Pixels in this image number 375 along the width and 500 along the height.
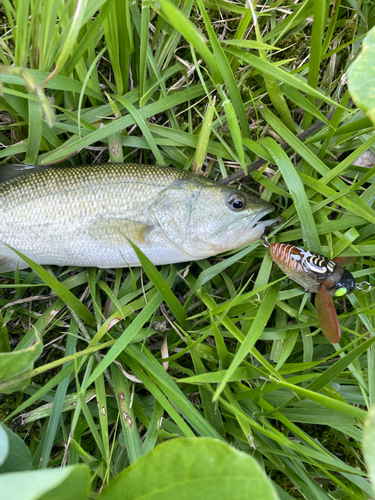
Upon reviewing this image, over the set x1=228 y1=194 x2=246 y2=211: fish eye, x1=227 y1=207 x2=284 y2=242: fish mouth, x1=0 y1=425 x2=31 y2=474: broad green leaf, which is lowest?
x1=0 y1=425 x2=31 y2=474: broad green leaf

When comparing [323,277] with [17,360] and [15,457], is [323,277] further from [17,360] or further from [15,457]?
[15,457]

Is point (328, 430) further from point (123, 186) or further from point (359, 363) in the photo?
point (123, 186)

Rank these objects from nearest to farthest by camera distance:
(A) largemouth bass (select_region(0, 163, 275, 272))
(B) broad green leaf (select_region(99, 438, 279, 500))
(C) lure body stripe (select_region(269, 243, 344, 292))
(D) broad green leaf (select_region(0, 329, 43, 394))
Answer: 1. (B) broad green leaf (select_region(99, 438, 279, 500))
2. (D) broad green leaf (select_region(0, 329, 43, 394))
3. (C) lure body stripe (select_region(269, 243, 344, 292))
4. (A) largemouth bass (select_region(0, 163, 275, 272))

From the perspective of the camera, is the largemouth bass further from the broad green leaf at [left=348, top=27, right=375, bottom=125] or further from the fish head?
the broad green leaf at [left=348, top=27, right=375, bottom=125]

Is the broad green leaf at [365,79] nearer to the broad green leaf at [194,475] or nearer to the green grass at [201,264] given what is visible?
the green grass at [201,264]

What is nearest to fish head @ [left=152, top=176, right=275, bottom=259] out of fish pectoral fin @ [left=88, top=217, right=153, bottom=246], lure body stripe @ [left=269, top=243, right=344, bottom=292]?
fish pectoral fin @ [left=88, top=217, right=153, bottom=246]

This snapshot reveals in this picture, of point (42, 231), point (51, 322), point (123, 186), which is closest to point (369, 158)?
point (123, 186)

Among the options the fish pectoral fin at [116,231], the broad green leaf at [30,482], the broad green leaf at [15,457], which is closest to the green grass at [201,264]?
the fish pectoral fin at [116,231]
